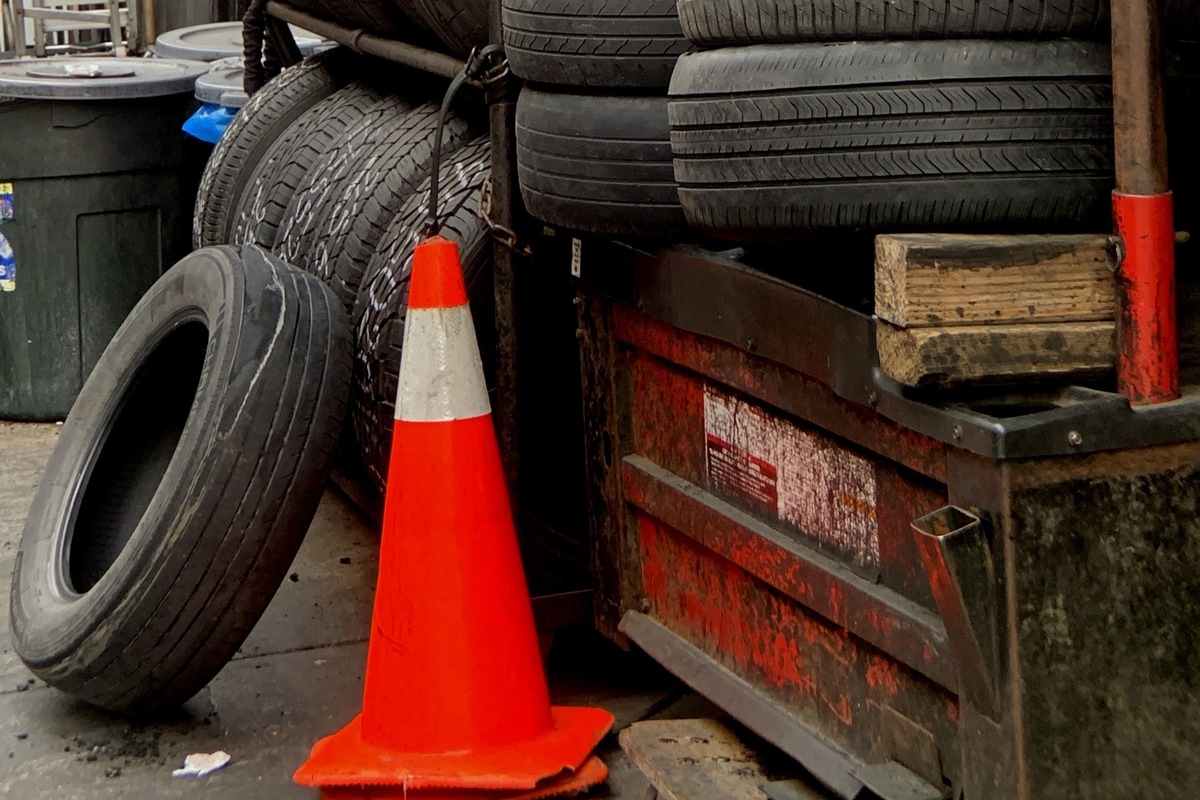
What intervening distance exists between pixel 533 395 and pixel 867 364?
4.64 ft

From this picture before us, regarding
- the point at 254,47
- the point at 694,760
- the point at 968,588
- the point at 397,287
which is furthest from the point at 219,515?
the point at 254,47

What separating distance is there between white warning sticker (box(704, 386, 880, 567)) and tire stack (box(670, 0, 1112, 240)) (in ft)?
1.45

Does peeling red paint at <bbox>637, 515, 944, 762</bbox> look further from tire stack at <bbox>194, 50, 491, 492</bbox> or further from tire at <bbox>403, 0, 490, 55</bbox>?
tire at <bbox>403, 0, 490, 55</bbox>

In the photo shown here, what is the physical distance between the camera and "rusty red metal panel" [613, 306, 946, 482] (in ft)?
6.92

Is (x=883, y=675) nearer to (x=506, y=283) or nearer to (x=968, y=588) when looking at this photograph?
(x=968, y=588)

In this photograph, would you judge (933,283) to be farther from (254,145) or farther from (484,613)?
(254,145)

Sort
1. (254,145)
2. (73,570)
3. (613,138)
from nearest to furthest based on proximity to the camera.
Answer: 1. (613,138)
2. (73,570)
3. (254,145)

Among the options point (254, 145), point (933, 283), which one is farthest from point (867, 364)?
point (254, 145)

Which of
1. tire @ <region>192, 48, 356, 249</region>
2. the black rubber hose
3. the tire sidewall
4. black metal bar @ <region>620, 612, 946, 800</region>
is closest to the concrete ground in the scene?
the tire sidewall

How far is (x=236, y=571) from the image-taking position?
130 inches

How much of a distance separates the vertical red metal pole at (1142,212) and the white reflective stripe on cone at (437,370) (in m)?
1.46

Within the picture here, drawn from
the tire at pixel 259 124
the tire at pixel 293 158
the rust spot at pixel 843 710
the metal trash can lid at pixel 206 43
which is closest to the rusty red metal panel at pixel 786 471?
the rust spot at pixel 843 710

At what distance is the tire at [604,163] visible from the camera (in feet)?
8.77

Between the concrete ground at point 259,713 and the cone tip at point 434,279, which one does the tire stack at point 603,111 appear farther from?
the concrete ground at point 259,713
